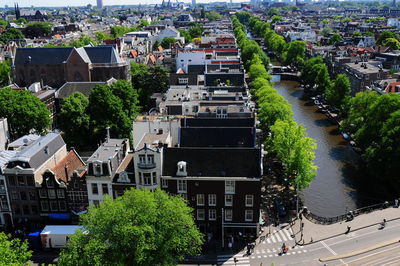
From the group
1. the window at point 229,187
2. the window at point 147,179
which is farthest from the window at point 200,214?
the window at point 147,179

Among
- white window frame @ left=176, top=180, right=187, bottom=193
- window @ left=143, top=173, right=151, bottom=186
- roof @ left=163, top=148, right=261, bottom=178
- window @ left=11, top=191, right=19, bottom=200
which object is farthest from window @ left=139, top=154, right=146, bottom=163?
window @ left=11, top=191, right=19, bottom=200

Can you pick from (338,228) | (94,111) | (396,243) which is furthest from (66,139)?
(396,243)

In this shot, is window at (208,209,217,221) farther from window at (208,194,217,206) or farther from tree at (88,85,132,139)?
tree at (88,85,132,139)

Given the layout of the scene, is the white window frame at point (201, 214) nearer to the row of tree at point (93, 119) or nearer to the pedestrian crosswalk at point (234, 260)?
the pedestrian crosswalk at point (234, 260)

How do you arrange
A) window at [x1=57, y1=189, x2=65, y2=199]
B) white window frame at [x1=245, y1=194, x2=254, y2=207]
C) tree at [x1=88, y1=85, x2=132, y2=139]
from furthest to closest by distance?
tree at [x1=88, y1=85, x2=132, y2=139], window at [x1=57, y1=189, x2=65, y2=199], white window frame at [x1=245, y1=194, x2=254, y2=207]

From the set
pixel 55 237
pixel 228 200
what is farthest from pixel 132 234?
pixel 55 237

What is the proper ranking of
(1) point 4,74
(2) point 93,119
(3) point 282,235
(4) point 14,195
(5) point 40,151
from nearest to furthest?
(3) point 282,235, (4) point 14,195, (5) point 40,151, (2) point 93,119, (1) point 4,74

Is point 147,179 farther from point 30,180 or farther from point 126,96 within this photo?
point 126,96
